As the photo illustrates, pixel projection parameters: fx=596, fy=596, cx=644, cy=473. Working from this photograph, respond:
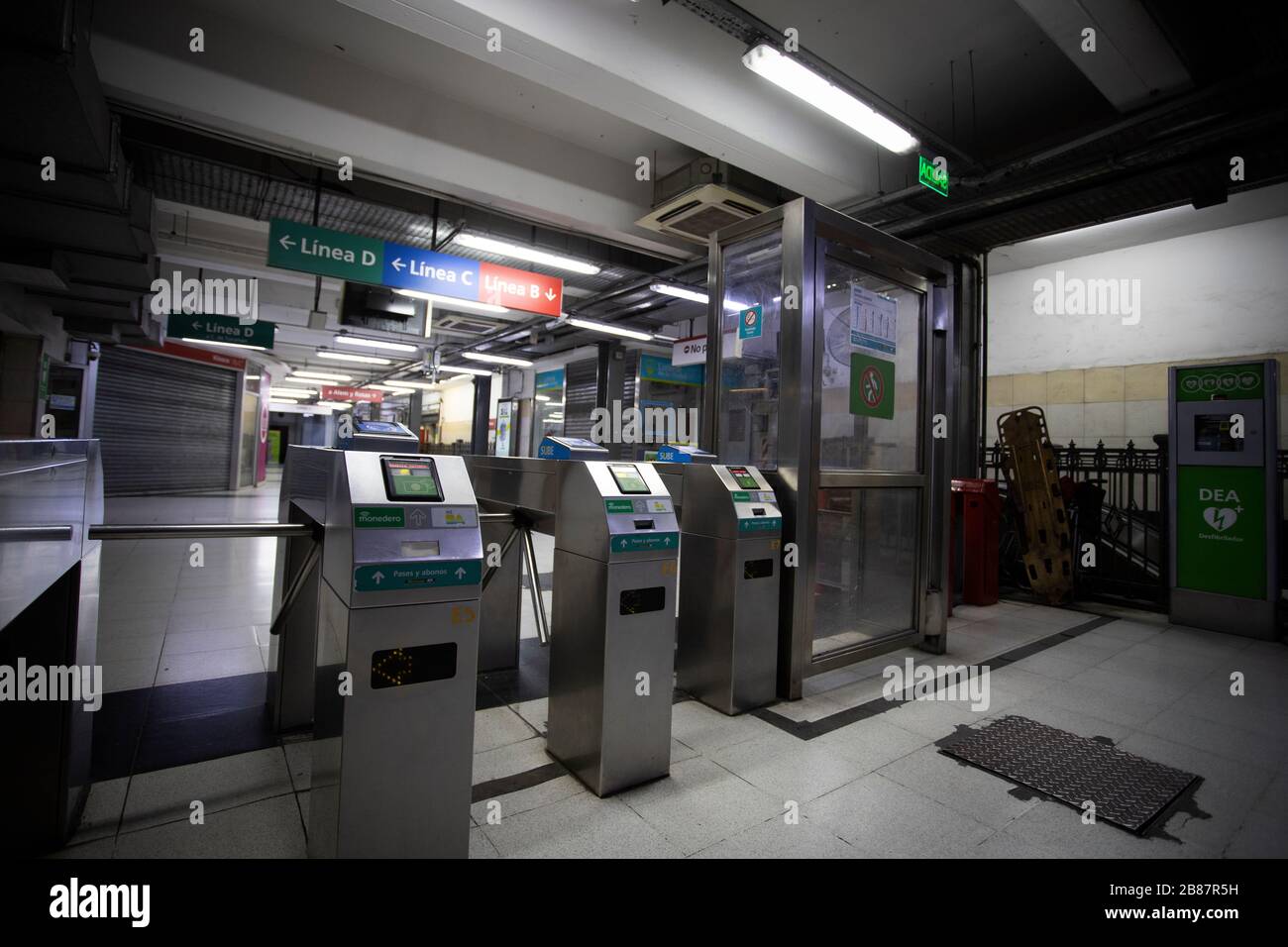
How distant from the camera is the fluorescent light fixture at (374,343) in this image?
9.94m

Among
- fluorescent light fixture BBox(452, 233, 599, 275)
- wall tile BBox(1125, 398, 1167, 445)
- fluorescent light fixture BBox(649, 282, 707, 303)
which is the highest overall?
fluorescent light fixture BBox(649, 282, 707, 303)

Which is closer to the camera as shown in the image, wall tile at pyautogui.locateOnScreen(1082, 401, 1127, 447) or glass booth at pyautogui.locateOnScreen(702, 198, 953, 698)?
glass booth at pyautogui.locateOnScreen(702, 198, 953, 698)

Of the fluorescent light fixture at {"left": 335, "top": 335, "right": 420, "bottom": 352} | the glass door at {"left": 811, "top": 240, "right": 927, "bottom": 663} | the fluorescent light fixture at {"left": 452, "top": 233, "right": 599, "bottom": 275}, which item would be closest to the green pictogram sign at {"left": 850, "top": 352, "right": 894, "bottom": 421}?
the glass door at {"left": 811, "top": 240, "right": 927, "bottom": 663}

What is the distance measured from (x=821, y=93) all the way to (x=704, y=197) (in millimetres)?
1674

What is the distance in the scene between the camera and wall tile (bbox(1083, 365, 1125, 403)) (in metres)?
6.98

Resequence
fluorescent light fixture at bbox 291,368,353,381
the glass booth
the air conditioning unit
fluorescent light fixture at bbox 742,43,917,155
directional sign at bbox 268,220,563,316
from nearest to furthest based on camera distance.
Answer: the glass booth
fluorescent light fixture at bbox 742,43,917,155
directional sign at bbox 268,220,563,316
the air conditioning unit
fluorescent light fixture at bbox 291,368,353,381

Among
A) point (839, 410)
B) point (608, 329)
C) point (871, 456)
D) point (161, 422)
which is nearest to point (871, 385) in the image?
point (839, 410)

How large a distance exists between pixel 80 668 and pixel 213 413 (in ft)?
42.6

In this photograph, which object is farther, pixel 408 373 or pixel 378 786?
pixel 408 373

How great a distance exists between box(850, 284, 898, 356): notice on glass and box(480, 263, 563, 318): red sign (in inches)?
141

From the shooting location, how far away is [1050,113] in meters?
4.67

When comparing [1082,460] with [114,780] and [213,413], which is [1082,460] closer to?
[114,780]

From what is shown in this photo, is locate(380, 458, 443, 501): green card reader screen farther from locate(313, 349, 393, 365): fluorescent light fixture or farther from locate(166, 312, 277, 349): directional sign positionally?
locate(313, 349, 393, 365): fluorescent light fixture
